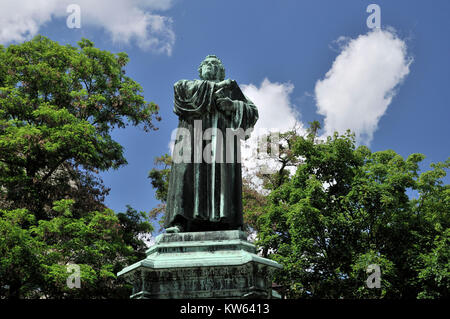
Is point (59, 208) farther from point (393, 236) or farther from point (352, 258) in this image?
point (393, 236)

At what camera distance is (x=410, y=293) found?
21.4 meters

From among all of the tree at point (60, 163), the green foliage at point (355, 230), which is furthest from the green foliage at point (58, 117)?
the green foliage at point (355, 230)

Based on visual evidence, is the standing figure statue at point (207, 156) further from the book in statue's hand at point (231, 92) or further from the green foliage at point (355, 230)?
the green foliage at point (355, 230)

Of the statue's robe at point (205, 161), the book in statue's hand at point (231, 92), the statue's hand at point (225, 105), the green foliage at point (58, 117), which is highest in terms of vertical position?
the green foliage at point (58, 117)

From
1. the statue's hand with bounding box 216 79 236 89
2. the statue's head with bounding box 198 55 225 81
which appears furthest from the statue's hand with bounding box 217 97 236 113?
the statue's head with bounding box 198 55 225 81

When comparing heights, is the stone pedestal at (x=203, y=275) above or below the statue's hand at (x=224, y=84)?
below

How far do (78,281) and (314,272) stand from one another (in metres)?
11.1

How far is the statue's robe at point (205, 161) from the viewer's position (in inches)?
268

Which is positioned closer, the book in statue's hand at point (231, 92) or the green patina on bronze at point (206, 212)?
the green patina on bronze at point (206, 212)

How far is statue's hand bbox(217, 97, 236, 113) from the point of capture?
7.28 m

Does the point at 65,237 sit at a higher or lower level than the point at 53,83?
lower

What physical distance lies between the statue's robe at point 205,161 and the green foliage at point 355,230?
14.2m
